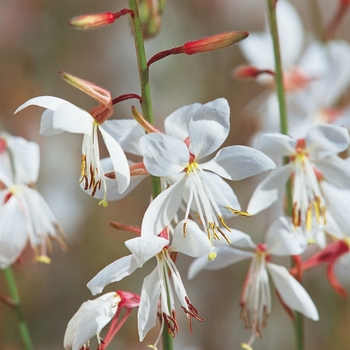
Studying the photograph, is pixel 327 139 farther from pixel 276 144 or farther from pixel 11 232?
pixel 11 232

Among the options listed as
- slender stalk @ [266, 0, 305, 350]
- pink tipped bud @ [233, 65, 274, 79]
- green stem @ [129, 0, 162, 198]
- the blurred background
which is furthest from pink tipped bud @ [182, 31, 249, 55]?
the blurred background

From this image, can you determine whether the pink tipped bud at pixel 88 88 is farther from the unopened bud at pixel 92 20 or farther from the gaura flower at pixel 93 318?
the gaura flower at pixel 93 318

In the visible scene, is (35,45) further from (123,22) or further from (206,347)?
(206,347)

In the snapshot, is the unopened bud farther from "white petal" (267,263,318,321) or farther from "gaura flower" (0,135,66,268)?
"white petal" (267,263,318,321)

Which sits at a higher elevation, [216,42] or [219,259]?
[216,42]

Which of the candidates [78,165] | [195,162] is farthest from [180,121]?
[78,165]

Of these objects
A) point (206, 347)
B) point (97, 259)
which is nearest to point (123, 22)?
point (97, 259)
